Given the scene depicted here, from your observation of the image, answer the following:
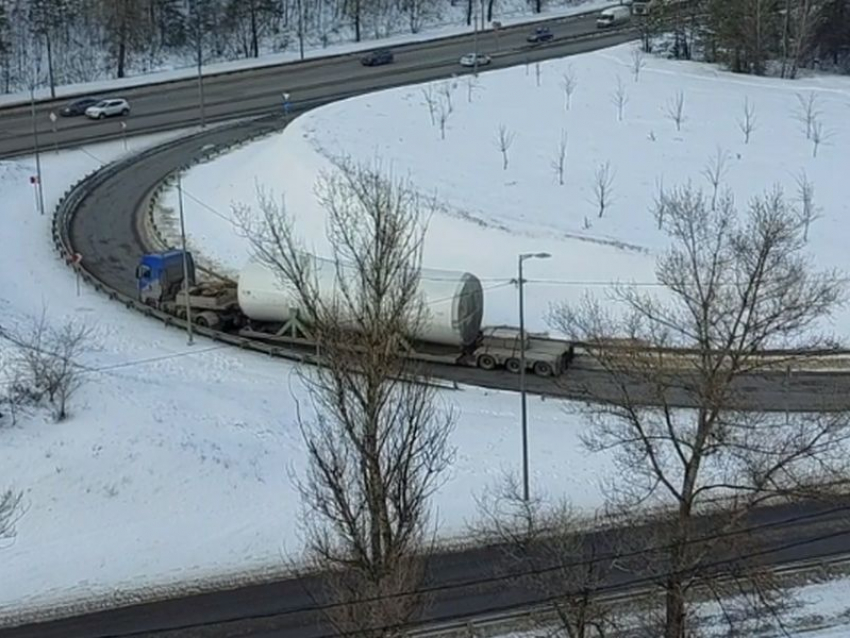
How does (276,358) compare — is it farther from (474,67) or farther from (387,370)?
(474,67)

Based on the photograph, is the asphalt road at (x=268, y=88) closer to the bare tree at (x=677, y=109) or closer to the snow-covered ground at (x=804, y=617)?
the bare tree at (x=677, y=109)

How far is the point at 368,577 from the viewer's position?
864 inches

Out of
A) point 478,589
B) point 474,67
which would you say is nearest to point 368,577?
point 478,589

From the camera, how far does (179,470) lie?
34.1 meters

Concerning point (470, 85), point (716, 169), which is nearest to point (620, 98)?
point (470, 85)

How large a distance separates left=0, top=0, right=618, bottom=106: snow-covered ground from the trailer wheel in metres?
44.0

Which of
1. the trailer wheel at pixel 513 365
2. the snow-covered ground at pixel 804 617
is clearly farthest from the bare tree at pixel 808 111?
the snow-covered ground at pixel 804 617

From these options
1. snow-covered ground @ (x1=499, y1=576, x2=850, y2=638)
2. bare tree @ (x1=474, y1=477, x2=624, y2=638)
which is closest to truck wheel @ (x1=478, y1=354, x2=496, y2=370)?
bare tree @ (x1=474, y1=477, x2=624, y2=638)

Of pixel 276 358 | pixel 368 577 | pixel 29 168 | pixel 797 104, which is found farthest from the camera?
pixel 797 104

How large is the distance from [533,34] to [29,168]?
4056cm

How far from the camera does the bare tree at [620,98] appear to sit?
6456 cm

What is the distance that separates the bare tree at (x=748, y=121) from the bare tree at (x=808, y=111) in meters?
2.19

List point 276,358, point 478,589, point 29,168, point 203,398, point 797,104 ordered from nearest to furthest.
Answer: point 478,589 → point 203,398 → point 276,358 → point 29,168 → point 797,104

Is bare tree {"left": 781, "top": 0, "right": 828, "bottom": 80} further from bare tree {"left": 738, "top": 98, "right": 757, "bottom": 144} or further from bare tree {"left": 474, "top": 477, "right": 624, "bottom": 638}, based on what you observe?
bare tree {"left": 474, "top": 477, "right": 624, "bottom": 638}
